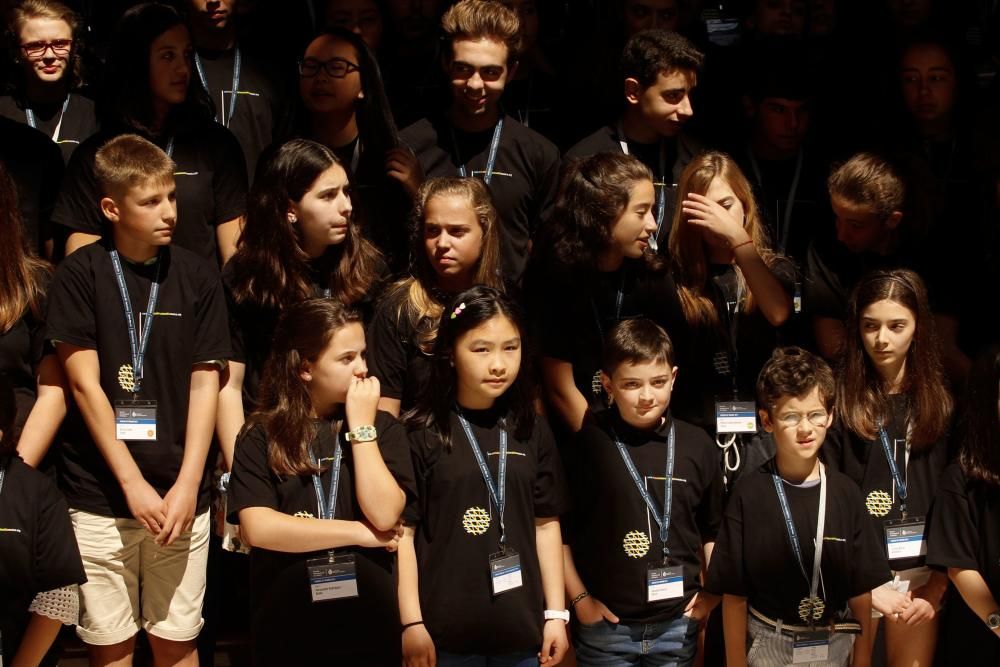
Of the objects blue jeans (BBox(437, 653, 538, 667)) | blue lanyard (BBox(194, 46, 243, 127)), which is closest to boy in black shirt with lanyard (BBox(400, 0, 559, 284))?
blue lanyard (BBox(194, 46, 243, 127))

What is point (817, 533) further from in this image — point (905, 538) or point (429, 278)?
point (429, 278)

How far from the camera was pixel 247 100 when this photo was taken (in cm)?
471

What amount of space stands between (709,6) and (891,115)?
1.37 m

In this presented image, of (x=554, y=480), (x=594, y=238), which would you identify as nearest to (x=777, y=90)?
(x=594, y=238)

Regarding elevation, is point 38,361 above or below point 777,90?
below

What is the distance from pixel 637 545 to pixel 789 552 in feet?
1.49

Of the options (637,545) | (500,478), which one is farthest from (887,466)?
(500,478)

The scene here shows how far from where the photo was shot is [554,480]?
3.86 m

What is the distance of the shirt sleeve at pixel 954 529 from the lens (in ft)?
13.1

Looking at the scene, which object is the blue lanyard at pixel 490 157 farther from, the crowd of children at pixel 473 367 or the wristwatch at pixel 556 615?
the wristwatch at pixel 556 615

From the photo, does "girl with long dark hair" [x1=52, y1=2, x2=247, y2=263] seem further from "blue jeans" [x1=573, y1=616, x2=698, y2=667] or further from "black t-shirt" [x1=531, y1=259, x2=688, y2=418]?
"blue jeans" [x1=573, y1=616, x2=698, y2=667]

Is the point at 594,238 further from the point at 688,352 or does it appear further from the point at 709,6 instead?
the point at 709,6

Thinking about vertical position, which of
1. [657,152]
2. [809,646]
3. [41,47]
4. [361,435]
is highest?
[41,47]

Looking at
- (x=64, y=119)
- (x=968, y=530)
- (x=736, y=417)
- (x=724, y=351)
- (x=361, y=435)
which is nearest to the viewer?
(x=361, y=435)
